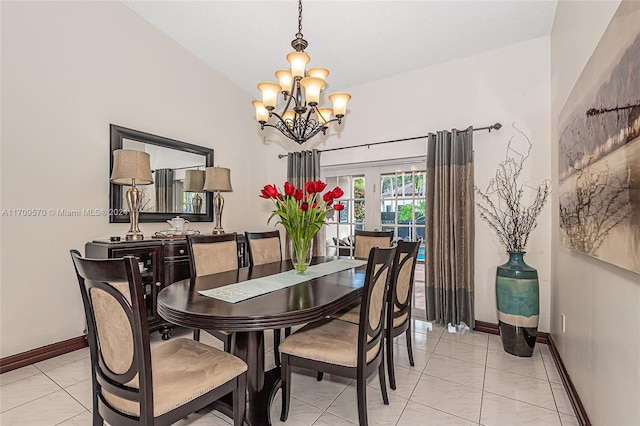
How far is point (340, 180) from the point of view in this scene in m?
4.59

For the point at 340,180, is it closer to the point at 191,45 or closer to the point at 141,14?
the point at 191,45

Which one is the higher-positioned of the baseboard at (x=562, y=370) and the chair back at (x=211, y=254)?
the chair back at (x=211, y=254)

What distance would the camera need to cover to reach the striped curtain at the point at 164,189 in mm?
3594

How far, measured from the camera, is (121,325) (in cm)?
126

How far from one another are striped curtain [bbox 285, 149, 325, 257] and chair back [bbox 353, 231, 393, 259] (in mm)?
1074

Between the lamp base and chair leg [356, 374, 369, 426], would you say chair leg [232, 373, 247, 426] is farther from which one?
the lamp base

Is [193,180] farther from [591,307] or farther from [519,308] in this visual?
[591,307]

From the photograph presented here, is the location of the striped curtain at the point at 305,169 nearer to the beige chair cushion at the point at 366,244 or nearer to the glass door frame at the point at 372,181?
the glass door frame at the point at 372,181

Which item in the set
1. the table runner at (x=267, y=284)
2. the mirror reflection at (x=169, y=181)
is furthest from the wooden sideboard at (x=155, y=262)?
the table runner at (x=267, y=284)

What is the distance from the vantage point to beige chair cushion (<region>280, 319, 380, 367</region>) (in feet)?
5.80

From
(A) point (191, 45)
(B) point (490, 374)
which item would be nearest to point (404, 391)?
(B) point (490, 374)

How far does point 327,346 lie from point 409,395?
83cm

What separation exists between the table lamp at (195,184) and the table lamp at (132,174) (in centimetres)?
75

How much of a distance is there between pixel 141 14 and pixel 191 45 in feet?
1.82
